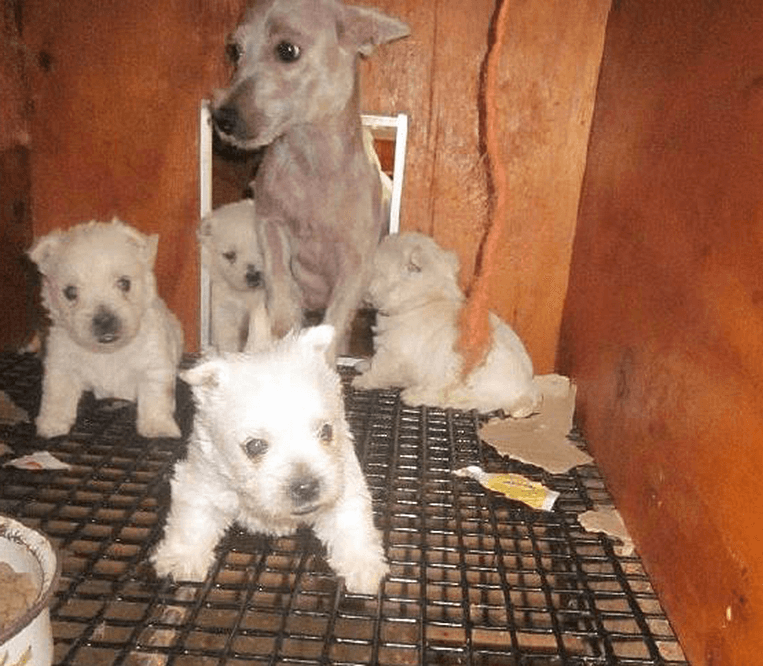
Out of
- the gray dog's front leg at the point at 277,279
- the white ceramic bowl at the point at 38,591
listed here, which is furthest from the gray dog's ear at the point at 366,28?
the white ceramic bowl at the point at 38,591

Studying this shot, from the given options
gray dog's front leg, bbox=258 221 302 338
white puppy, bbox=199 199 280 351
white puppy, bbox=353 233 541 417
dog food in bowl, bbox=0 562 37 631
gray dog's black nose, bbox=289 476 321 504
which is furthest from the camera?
white puppy, bbox=199 199 280 351

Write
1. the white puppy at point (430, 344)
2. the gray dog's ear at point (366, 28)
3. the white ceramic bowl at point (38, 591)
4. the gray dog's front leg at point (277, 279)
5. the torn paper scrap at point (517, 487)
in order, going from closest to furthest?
the white ceramic bowl at point (38, 591) → the torn paper scrap at point (517, 487) → the gray dog's ear at point (366, 28) → the white puppy at point (430, 344) → the gray dog's front leg at point (277, 279)

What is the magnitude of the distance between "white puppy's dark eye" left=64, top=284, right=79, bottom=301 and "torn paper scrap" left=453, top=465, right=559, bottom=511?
4.91 ft

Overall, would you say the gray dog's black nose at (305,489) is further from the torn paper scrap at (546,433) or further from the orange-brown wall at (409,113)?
the orange-brown wall at (409,113)

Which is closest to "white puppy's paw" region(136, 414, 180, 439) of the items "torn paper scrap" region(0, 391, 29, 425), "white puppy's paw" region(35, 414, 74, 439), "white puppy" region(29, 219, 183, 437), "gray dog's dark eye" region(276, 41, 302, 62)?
"white puppy" region(29, 219, 183, 437)

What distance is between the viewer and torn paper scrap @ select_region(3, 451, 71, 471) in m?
2.38

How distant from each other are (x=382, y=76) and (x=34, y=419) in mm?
2017

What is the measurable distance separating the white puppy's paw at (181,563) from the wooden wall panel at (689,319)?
1.16 m

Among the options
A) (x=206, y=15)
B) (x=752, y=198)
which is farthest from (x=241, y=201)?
(x=752, y=198)

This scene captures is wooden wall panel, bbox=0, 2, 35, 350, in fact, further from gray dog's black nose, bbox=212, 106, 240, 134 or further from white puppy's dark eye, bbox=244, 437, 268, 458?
white puppy's dark eye, bbox=244, 437, 268, 458

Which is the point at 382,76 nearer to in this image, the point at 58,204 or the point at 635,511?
the point at 58,204

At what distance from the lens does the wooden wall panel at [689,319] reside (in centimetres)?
157

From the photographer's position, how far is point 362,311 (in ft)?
12.8

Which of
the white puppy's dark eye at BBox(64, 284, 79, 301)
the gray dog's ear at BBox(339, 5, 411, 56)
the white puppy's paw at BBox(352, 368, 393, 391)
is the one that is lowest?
the white puppy's paw at BBox(352, 368, 393, 391)
